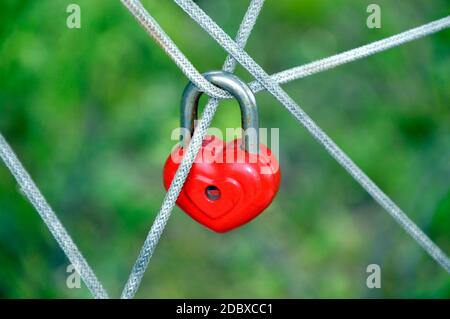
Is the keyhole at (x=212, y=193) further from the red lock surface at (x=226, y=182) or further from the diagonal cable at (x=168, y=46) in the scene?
the diagonal cable at (x=168, y=46)

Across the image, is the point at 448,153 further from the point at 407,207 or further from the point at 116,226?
the point at 116,226

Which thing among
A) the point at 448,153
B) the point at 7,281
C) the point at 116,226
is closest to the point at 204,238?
the point at 116,226

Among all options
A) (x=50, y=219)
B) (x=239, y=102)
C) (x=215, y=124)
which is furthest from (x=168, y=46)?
(x=215, y=124)

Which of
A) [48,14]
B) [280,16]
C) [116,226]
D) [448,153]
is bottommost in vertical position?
[116,226]

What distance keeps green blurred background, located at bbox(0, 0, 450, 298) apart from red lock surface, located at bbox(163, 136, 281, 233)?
65 cm

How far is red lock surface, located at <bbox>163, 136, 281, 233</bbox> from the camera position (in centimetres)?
79

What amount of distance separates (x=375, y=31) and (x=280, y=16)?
206 mm

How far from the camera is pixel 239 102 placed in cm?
77

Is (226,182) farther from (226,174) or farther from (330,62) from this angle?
(330,62)

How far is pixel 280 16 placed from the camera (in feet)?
5.23

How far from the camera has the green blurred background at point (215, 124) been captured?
4.70ft

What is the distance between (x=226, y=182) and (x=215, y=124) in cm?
66

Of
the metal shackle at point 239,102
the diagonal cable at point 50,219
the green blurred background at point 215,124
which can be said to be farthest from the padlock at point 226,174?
the green blurred background at point 215,124

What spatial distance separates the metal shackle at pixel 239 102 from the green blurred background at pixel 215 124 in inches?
25.7
